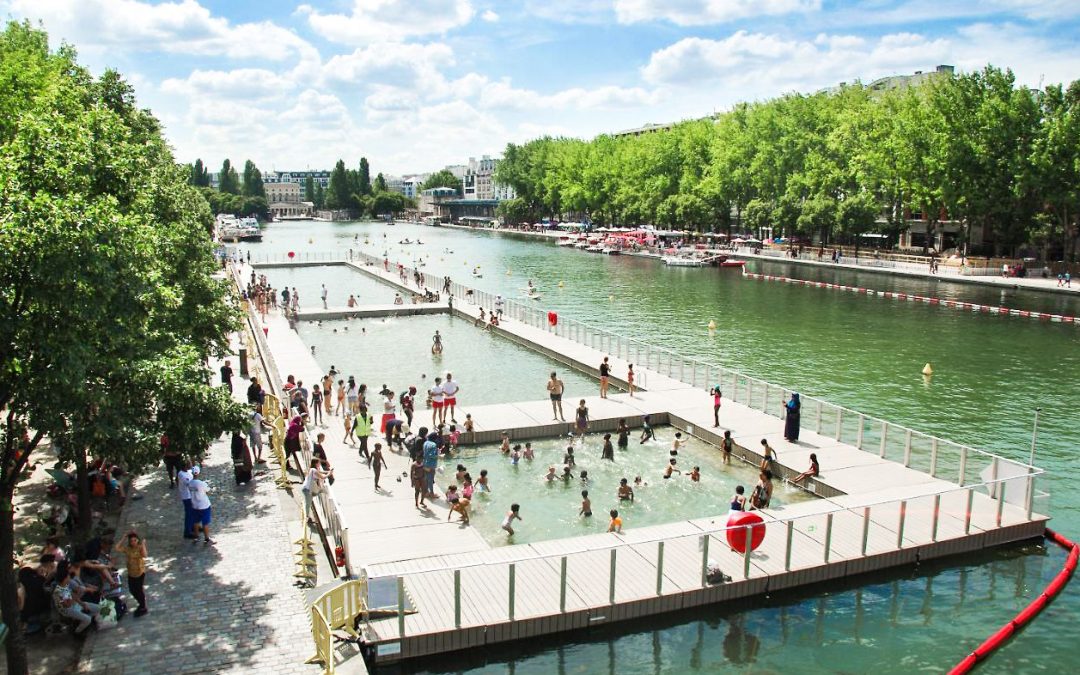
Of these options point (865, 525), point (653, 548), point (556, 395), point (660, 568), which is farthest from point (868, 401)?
point (660, 568)

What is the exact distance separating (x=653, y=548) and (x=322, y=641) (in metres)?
6.44

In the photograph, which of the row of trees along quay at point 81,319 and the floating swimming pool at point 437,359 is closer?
the row of trees along quay at point 81,319

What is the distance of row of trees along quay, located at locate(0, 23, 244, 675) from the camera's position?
9.98 meters

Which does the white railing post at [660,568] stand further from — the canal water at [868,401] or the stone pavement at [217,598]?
the stone pavement at [217,598]

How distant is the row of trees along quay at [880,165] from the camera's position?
235ft

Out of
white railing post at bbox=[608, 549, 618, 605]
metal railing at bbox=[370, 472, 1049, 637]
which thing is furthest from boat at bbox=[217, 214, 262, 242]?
white railing post at bbox=[608, 549, 618, 605]

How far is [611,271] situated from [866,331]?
131ft

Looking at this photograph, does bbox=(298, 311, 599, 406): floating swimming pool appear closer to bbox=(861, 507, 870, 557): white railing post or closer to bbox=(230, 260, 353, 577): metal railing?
bbox=(230, 260, 353, 577): metal railing

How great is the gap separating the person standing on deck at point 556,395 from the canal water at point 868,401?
11.6 m

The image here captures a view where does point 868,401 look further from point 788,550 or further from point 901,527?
point 788,550

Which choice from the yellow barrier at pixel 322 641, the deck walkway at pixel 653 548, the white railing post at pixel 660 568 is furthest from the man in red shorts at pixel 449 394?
the yellow barrier at pixel 322 641

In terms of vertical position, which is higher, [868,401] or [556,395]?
[556,395]

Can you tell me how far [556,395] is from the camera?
27.3m

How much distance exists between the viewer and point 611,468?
23.7m
